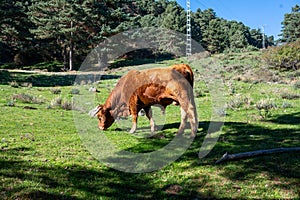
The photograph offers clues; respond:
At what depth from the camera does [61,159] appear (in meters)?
7.68

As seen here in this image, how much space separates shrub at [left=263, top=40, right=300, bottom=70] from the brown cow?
1442 inches

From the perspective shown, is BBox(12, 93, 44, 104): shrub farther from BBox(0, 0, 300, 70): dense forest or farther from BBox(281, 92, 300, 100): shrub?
BBox(0, 0, 300, 70): dense forest

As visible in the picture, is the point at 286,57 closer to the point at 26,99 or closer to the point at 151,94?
the point at 26,99

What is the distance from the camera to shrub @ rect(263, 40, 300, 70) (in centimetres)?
4191

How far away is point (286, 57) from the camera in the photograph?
4291 cm

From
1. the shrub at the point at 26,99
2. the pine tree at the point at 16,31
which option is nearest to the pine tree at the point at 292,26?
the pine tree at the point at 16,31

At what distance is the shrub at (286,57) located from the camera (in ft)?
137

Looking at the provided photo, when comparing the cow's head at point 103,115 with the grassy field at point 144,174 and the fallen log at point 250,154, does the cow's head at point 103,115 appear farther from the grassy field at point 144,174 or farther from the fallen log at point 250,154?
the fallen log at point 250,154

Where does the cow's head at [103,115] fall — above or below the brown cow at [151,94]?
below

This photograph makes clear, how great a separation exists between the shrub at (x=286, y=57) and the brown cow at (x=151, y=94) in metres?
36.6

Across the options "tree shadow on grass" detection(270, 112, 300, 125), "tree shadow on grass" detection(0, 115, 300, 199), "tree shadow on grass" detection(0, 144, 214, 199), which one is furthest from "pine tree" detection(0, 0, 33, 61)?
"tree shadow on grass" detection(0, 144, 214, 199)

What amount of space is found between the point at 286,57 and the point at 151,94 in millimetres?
39136

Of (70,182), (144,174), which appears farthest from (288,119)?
(70,182)

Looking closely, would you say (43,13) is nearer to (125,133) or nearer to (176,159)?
(125,133)
